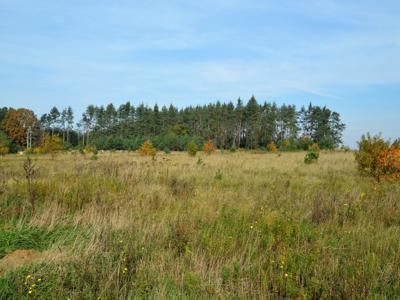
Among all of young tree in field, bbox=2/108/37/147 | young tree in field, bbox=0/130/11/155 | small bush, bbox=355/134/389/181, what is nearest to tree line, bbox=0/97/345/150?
young tree in field, bbox=2/108/37/147

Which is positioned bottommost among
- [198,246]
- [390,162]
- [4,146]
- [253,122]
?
[198,246]

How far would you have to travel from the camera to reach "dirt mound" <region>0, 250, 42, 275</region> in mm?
3094

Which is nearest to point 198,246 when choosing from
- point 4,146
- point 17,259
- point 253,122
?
point 17,259

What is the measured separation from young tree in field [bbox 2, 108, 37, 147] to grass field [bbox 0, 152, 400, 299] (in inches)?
2979

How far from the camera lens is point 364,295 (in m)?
2.79

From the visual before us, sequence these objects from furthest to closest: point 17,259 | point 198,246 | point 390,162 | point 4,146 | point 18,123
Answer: point 18,123 < point 4,146 < point 390,162 < point 198,246 < point 17,259

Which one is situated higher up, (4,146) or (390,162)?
(390,162)

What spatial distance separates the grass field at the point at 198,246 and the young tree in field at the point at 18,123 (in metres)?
75.7

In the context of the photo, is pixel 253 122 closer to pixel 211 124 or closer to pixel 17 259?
pixel 211 124

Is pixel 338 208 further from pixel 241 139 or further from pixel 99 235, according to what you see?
pixel 241 139

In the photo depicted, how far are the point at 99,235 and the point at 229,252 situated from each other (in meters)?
1.63

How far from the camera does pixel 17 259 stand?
10.8ft

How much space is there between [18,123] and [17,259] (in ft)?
262

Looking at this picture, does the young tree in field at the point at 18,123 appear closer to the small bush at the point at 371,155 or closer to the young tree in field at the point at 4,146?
the young tree in field at the point at 4,146
